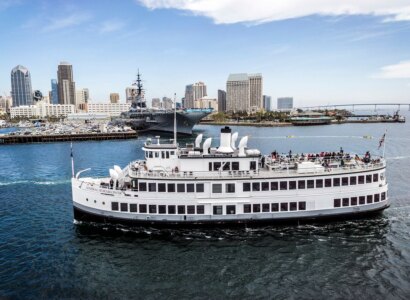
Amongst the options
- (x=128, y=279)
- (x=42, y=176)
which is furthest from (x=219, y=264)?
(x=42, y=176)

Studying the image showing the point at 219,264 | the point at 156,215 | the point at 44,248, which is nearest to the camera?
the point at 219,264

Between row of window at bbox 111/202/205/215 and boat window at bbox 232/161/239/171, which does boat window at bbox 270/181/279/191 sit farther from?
row of window at bbox 111/202/205/215

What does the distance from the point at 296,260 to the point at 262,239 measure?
350 centimetres

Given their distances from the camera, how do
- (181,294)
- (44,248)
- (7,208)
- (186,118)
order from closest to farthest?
(181,294) → (44,248) → (7,208) → (186,118)

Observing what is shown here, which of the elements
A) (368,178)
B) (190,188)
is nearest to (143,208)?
(190,188)

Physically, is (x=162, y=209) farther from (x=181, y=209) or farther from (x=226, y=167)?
(x=226, y=167)

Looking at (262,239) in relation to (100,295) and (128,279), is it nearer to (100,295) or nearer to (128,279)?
(128,279)

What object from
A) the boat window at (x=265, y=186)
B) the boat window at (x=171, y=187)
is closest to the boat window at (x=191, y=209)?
the boat window at (x=171, y=187)

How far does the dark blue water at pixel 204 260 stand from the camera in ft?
61.8

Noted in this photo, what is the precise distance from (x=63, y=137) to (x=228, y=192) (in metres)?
95.5

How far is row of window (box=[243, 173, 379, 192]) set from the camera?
2597cm

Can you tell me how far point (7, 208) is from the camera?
33.5 m

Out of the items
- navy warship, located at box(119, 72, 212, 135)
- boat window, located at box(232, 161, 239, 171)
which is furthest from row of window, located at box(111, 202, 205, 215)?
navy warship, located at box(119, 72, 212, 135)

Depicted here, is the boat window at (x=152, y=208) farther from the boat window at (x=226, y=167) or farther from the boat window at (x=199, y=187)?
the boat window at (x=226, y=167)
